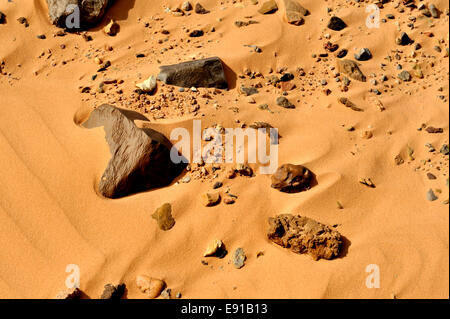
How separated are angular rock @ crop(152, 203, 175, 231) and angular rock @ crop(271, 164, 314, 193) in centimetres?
64

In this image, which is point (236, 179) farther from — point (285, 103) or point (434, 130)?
point (434, 130)

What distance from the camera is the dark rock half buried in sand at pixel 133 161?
228 cm

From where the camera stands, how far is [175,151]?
8.02 feet

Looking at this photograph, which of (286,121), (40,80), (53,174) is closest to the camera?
(53,174)

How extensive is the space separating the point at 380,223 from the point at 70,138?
2.01 m

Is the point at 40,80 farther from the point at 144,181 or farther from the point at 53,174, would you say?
the point at 144,181

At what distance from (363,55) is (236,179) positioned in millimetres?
1502

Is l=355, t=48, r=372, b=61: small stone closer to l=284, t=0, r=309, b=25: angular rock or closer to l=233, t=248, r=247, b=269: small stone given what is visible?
l=284, t=0, r=309, b=25: angular rock

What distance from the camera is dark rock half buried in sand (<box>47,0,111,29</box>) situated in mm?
3182

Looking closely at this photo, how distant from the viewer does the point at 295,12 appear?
10.7 feet

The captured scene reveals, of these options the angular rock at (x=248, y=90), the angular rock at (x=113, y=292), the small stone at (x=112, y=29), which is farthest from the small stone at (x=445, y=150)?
the small stone at (x=112, y=29)

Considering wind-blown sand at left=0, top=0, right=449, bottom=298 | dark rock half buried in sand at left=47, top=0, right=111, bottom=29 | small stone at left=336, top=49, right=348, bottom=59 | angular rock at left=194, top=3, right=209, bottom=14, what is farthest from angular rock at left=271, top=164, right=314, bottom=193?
dark rock half buried in sand at left=47, top=0, right=111, bottom=29

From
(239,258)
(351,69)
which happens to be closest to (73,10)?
(351,69)

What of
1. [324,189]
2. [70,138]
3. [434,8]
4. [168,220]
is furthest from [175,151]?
[434,8]
